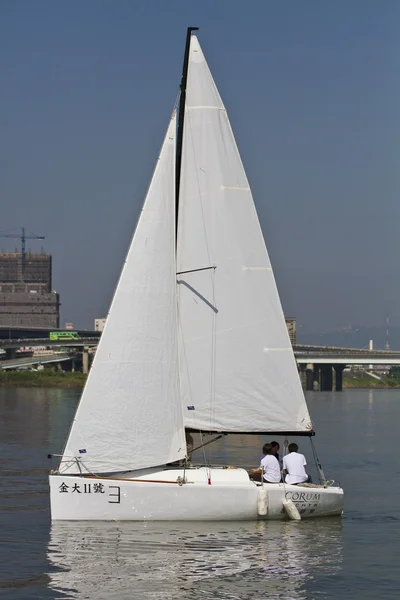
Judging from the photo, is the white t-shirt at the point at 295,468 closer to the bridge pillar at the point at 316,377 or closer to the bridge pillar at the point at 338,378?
the bridge pillar at the point at 338,378

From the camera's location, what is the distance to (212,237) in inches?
1194

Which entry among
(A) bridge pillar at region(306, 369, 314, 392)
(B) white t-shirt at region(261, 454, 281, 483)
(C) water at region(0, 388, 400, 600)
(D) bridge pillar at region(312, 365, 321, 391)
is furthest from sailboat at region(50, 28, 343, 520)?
(A) bridge pillar at region(306, 369, 314, 392)

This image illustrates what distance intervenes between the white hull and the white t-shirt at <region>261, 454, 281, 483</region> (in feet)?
2.09

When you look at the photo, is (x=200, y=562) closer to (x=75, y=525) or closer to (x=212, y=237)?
(x=75, y=525)

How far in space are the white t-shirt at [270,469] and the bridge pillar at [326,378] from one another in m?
148

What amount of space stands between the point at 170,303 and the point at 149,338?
1.03 m

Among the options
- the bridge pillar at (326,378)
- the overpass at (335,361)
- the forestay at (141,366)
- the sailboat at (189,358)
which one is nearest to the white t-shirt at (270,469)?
the sailboat at (189,358)

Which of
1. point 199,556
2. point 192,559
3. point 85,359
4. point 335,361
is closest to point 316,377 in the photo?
point 335,361

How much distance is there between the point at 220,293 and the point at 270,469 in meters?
4.51

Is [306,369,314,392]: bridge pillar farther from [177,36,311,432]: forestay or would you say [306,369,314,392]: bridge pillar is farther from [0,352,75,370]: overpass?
[177,36,311,432]: forestay

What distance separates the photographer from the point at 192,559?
25.4 meters

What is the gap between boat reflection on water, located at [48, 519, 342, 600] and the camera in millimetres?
22984

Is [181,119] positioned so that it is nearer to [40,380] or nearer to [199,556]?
[199,556]

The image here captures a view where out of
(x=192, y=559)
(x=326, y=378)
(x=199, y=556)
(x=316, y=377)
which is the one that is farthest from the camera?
(x=316, y=377)
